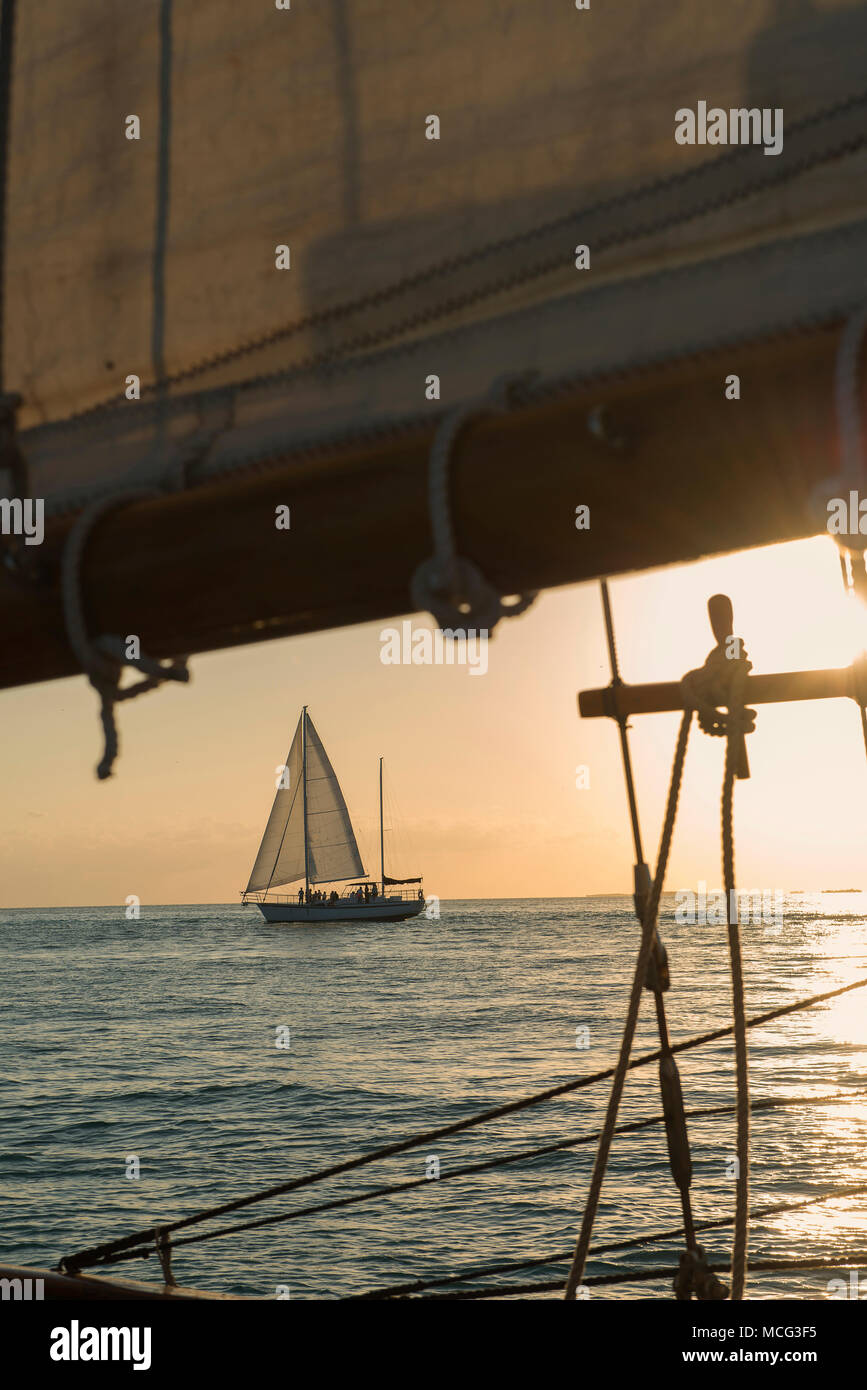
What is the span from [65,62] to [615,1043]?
29364 millimetres

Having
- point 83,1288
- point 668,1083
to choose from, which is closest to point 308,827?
point 83,1288

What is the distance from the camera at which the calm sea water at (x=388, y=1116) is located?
1383 cm

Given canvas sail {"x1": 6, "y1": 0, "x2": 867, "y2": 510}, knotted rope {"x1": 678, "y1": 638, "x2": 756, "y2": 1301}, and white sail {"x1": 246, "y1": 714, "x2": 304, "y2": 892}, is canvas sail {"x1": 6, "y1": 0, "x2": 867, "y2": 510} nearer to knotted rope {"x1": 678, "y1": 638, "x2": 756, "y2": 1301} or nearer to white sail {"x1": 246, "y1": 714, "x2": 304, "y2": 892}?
knotted rope {"x1": 678, "y1": 638, "x2": 756, "y2": 1301}

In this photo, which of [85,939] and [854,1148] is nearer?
[854,1148]

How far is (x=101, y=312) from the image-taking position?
219 centimetres

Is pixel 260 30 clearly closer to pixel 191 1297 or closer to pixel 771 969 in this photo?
pixel 191 1297

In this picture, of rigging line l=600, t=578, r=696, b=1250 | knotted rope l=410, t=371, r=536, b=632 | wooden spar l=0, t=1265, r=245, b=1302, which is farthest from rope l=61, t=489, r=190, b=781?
wooden spar l=0, t=1265, r=245, b=1302

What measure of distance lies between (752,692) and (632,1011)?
80 cm

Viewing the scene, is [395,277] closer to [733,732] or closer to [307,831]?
[733,732]

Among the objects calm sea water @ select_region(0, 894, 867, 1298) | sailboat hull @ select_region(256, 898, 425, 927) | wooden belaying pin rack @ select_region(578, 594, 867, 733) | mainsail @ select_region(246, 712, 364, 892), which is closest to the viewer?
wooden belaying pin rack @ select_region(578, 594, 867, 733)

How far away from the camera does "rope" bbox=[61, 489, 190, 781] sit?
172cm

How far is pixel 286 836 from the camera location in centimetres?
6525

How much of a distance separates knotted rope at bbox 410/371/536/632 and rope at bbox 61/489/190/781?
479 millimetres
